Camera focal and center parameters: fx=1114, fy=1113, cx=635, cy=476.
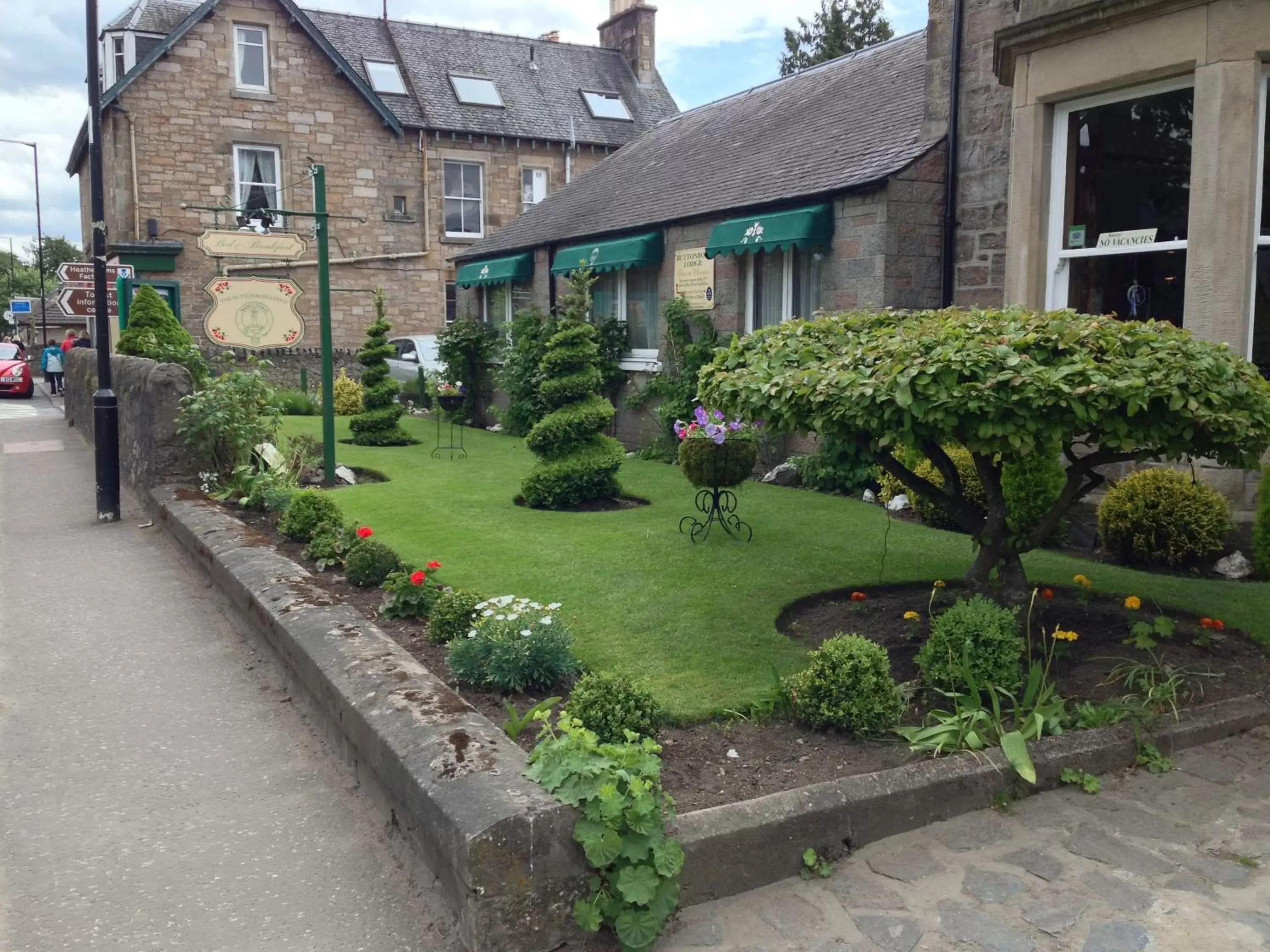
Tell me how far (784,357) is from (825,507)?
4.82m

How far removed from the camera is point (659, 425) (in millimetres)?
14648

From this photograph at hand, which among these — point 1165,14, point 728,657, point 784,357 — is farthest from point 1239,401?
point 1165,14

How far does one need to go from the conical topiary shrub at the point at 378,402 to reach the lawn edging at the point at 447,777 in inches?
404

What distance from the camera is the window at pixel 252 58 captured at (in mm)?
A: 26797

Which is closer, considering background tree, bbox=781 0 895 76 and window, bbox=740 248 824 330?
window, bbox=740 248 824 330

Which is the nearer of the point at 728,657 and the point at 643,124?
the point at 728,657

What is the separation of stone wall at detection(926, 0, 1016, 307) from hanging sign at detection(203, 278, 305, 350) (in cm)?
687

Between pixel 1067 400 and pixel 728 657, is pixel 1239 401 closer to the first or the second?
pixel 1067 400

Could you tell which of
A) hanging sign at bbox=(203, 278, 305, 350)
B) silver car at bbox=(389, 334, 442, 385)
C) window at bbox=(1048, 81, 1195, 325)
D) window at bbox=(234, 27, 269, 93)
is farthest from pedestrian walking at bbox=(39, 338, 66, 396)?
window at bbox=(1048, 81, 1195, 325)

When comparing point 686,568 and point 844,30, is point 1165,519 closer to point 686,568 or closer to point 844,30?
point 686,568

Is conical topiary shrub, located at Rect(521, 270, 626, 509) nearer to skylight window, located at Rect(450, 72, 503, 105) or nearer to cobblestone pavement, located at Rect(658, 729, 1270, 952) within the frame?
cobblestone pavement, located at Rect(658, 729, 1270, 952)

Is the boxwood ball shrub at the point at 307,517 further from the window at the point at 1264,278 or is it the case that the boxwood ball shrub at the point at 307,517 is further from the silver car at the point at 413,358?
the silver car at the point at 413,358

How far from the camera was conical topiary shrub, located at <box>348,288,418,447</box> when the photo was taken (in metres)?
16.3

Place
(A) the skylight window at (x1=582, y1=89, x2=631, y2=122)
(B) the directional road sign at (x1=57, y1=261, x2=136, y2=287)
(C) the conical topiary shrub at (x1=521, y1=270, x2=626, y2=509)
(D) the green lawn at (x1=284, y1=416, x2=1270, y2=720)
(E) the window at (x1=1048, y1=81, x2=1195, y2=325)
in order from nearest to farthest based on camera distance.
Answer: (D) the green lawn at (x1=284, y1=416, x2=1270, y2=720)
(E) the window at (x1=1048, y1=81, x2=1195, y2=325)
(C) the conical topiary shrub at (x1=521, y1=270, x2=626, y2=509)
(B) the directional road sign at (x1=57, y1=261, x2=136, y2=287)
(A) the skylight window at (x1=582, y1=89, x2=631, y2=122)
